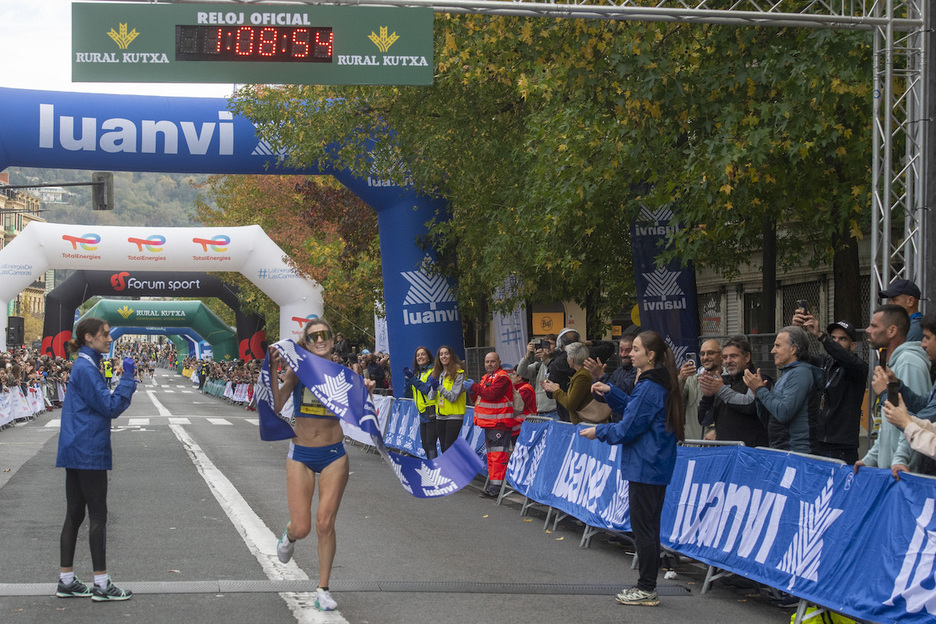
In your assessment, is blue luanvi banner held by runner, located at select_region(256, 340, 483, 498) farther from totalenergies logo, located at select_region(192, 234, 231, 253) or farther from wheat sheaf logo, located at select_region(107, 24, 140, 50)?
totalenergies logo, located at select_region(192, 234, 231, 253)

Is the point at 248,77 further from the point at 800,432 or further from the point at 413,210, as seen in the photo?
the point at 413,210

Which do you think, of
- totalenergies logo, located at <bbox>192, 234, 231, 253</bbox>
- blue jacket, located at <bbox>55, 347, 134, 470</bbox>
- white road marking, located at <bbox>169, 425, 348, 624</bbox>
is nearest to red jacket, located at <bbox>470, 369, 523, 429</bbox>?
white road marking, located at <bbox>169, 425, 348, 624</bbox>

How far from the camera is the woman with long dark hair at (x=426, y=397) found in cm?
1470

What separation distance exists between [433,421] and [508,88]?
5.18m

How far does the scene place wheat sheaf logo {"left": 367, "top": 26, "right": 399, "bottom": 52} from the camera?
1073 centimetres

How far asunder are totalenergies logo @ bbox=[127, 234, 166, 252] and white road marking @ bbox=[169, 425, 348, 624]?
19848 mm

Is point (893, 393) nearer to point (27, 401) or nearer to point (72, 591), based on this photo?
point (72, 591)

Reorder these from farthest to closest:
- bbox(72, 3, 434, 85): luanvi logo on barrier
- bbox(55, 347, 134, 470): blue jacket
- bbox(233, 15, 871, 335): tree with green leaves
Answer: bbox(233, 15, 871, 335): tree with green leaves < bbox(72, 3, 434, 85): luanvi logo on barrier < bbox(55, 347, 134, 470): blue jacket

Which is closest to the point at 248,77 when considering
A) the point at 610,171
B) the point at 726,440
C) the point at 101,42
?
the point at 101,42

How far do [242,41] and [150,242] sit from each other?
2627 centimetres

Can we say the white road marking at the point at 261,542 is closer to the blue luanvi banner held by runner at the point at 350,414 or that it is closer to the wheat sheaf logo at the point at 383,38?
the blue luanvi banner held by runner at the point at 350,414

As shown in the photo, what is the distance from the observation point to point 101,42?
35.0ft

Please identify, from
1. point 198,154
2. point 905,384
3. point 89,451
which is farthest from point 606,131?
point 198,154

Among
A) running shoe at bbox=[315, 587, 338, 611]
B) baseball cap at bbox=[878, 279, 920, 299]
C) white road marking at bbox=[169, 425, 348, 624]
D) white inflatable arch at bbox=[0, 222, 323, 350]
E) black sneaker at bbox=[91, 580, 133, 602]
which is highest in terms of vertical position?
white inflatable arch at bbox=[0, 222, 323, 350]
